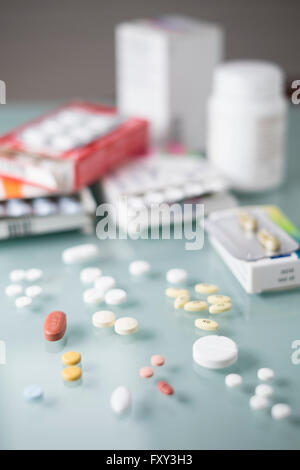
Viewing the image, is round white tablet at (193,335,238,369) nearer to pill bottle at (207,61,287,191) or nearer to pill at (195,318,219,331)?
pill at (195,318,219,331)

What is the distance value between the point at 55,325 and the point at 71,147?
34 centimetres

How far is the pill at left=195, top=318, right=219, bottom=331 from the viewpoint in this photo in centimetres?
64

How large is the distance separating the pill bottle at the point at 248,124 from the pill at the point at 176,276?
0.28 metres

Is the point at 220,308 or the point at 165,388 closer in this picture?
the point at 165,388

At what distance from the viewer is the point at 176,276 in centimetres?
73

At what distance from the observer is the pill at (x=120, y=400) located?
0.53 m

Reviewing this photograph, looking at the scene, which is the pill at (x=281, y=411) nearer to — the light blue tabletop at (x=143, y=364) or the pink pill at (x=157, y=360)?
the light blue tabletop at (x=143, y=364)

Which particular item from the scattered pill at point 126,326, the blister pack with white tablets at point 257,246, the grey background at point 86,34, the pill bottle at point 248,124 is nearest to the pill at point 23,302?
the scattered pill at point 126,326

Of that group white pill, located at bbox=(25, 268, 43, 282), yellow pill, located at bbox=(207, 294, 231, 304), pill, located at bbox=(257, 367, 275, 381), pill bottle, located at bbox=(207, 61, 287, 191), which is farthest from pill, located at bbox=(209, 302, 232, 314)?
pill bottle, located at bbox=(207, 61, 287, 191)

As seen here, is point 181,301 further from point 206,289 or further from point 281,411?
point 281,411

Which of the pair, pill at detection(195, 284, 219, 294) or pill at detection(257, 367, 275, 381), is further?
pill at detection(195, 284, 219, 294)

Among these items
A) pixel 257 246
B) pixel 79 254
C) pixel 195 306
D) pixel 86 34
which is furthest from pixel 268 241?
pixel 86 34

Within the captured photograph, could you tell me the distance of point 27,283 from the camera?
2.44 ft

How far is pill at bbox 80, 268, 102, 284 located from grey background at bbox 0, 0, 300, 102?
1.10 meters
